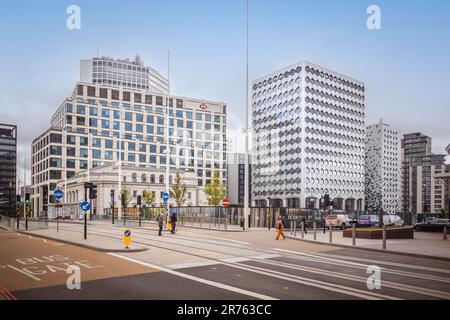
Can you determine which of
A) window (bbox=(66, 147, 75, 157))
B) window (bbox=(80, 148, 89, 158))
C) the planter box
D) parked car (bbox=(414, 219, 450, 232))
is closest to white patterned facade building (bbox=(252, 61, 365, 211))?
window (bbox=(80, 148, 89, 158))

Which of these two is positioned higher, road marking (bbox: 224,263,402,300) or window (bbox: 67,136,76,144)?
window (bbox: 67,136,76,144)

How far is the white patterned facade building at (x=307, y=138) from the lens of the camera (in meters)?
123

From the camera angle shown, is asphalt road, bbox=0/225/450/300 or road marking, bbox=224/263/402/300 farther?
asphalt road, bbox=0/225/450/300

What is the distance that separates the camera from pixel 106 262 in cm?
1515

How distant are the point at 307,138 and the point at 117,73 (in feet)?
254

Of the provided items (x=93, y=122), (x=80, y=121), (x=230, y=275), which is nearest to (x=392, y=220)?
(x=230, y=275)

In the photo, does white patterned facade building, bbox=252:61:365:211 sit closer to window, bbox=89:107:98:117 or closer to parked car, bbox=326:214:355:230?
window, bbox=89:107:98:117

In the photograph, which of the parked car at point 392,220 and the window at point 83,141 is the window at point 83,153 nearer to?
the window at point 83,141

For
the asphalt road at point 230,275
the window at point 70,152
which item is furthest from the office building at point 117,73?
the asphalt road at point 230,275

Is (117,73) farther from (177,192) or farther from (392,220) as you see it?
(392,220)

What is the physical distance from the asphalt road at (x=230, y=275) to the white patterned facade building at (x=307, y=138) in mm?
106648

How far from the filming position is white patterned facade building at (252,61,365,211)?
405 ft

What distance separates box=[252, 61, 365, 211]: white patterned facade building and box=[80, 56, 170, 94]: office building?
44456 mm
